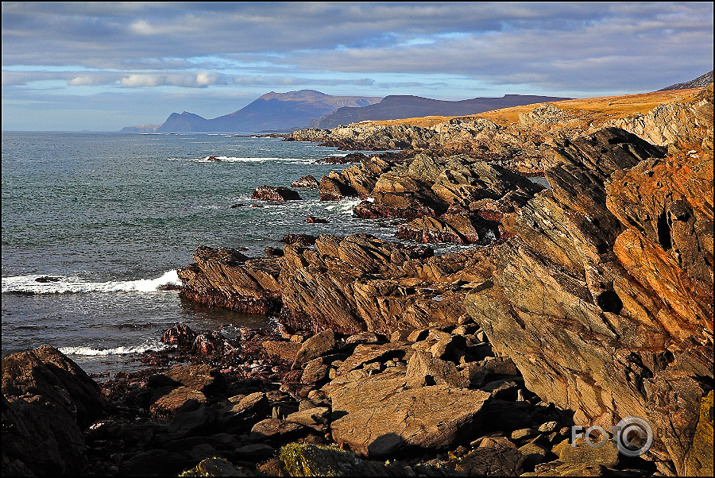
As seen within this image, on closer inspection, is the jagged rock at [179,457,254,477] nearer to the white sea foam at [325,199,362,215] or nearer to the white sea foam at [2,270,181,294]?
the white sea foam at [2,270,181,294]

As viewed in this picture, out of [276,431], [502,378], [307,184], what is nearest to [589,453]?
[502,378]

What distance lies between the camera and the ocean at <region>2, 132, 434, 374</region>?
3628 cm

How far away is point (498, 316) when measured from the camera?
24.5m

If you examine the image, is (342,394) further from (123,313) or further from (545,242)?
(123,313)

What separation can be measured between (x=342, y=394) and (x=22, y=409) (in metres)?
11.3

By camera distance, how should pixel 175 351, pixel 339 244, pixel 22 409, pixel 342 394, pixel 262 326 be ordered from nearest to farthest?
pixel 22 409, pixel 342 394, pixel 175 351, pixel 262 326, pixel 339 244

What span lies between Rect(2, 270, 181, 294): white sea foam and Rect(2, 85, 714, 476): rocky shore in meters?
14.1

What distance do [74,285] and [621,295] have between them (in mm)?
41111

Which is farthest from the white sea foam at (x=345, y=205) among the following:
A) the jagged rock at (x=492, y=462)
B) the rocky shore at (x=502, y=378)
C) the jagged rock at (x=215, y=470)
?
the jagged rock at (x=215, y=470)

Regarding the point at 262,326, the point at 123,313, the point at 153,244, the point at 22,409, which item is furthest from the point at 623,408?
the point at 153,244

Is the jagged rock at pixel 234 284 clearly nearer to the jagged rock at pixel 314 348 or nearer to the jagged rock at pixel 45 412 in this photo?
the jagged rock at pixel 314 348

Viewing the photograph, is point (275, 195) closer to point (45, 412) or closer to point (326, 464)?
point (45, 412)

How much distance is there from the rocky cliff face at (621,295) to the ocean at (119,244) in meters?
20.7
